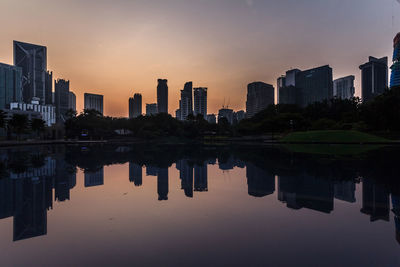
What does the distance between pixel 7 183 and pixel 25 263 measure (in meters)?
7.13

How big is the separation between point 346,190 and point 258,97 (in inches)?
6954

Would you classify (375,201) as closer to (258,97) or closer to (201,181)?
(201,181)

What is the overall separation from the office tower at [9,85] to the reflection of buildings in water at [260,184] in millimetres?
157496

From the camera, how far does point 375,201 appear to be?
6148mm

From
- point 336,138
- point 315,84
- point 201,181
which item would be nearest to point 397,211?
point 201,181

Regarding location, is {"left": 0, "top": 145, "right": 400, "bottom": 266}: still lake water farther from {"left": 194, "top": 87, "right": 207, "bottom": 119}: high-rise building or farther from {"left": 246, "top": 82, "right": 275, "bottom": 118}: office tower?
{"left": 246, "top": 82, "right": 275, "bottom": 118}: office tower

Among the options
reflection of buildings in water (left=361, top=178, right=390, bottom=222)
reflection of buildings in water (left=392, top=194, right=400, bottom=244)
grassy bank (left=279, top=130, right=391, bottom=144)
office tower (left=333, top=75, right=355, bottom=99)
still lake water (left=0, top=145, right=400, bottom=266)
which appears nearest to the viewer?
still lake water (left=0, top=145, right=400, bottom=266)

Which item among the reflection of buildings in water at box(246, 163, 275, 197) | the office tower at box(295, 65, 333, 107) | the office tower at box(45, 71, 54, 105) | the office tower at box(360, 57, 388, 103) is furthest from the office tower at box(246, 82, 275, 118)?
the reflection of buildings in water at box(246, 163, 275, 197)

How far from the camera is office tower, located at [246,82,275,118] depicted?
17388cm

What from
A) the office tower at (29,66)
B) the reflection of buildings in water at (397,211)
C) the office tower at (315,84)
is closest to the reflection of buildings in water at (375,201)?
the reflection of buildings in water at (397,211)

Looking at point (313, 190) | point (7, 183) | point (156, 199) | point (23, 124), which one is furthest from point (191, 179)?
point (23, 124)

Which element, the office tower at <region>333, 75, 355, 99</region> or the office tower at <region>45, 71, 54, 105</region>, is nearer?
the office tower at <region>45, 71, 54, 105</region>

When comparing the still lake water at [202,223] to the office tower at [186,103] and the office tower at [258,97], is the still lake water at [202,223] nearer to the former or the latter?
the office tower at [186,103]

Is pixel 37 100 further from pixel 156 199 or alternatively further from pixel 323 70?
pixel 323 70
